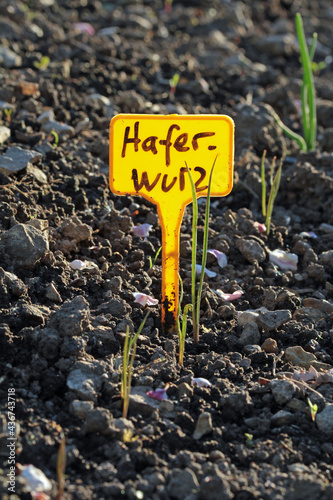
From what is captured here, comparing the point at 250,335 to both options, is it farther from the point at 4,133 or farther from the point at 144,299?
the point at 4,133

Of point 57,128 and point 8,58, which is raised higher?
point 8,58

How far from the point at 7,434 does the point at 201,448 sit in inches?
16.9

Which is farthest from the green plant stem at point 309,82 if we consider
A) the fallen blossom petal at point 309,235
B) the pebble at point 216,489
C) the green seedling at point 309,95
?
the pebble at point 216,489

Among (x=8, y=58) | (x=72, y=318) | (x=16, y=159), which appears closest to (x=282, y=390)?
(x=72, y=318)

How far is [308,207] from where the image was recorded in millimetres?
2768

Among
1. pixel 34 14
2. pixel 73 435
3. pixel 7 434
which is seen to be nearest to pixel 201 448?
pixel 73 435

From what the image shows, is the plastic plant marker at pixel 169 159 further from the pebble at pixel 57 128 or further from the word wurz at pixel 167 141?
the pebble at pixel 57 128

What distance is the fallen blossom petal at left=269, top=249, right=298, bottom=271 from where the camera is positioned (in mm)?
2350

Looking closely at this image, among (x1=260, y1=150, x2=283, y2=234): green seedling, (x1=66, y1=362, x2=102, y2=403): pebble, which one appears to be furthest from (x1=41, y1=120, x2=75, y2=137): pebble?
(x1=66, y1=362, x2=102, y2=403): pebble

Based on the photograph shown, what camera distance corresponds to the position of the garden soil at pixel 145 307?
1423mm

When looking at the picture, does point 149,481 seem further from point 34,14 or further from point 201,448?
point 34,14

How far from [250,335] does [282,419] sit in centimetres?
35

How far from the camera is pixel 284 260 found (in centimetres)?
236

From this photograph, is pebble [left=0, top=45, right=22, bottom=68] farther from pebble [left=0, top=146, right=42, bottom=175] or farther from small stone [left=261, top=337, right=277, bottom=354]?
small stone [left=261, top=337, right=277, bottom=354]
